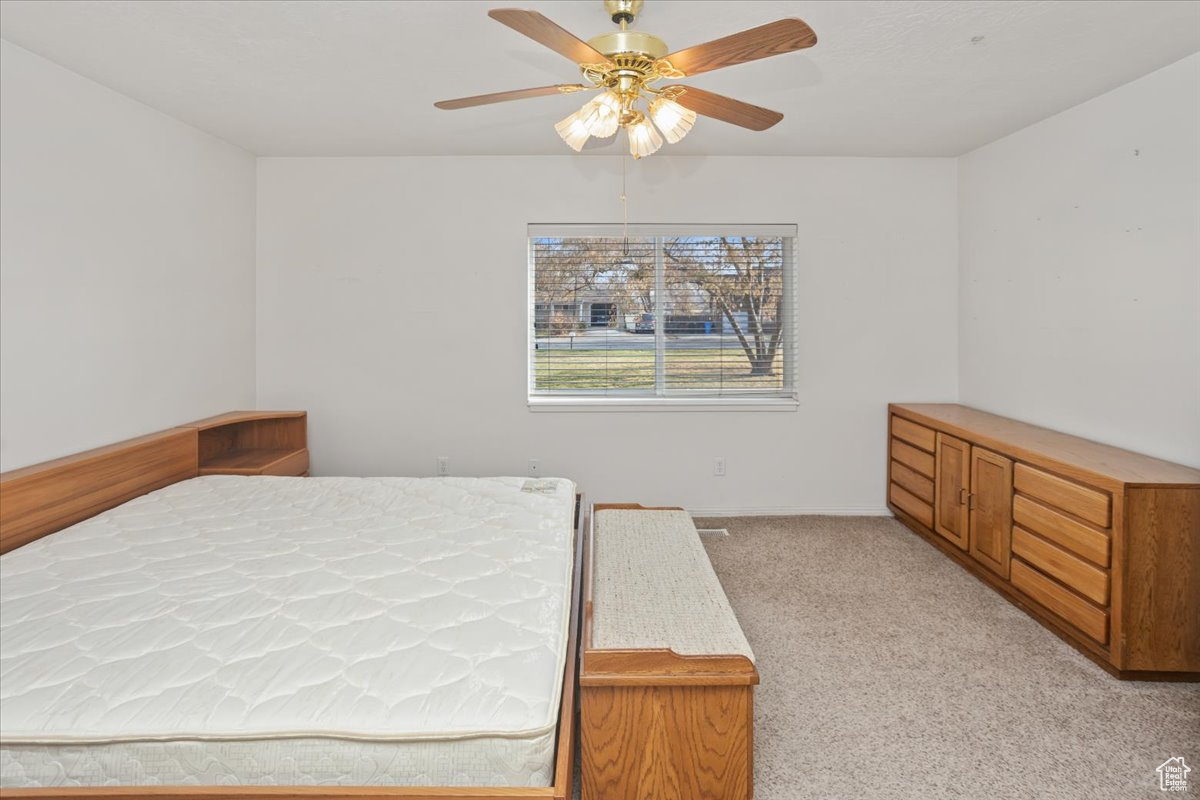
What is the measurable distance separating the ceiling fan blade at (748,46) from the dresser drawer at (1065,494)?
2.05 m

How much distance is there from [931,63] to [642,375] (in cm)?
236

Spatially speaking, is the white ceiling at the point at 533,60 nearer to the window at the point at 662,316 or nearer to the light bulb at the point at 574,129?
the light bulb at the point at 574,129

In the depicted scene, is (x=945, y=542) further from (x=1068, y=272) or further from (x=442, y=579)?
(x=442, y=579)

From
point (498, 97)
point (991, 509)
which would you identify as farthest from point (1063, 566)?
point (498, 97)

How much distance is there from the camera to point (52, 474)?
2.39 m

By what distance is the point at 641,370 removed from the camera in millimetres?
4289

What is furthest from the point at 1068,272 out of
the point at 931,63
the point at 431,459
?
the point at 431,459

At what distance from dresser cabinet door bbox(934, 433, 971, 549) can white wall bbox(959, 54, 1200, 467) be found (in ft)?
1.66

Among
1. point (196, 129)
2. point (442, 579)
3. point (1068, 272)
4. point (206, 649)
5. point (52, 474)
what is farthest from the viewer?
point (196, 129)

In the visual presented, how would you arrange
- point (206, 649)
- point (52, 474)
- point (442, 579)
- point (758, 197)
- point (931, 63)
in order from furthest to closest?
1. point (758, 197)
2. point (931, 63)
3. point (52, 474)
4. point (442, 579)
5. point (206, 649)

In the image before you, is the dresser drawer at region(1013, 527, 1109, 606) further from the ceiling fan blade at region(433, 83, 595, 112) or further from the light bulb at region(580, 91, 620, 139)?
the ceiling fan blade at region(433, 83, 595, 112)

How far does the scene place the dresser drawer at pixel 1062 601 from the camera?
2.39 meters

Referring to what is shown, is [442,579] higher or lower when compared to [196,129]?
lower

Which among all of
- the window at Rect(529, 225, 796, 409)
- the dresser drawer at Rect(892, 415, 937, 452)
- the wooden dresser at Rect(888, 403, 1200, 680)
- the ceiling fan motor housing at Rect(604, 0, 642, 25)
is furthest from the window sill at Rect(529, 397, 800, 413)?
the ceiling fan motor housing at Rect(604, 0, 642, 25)
